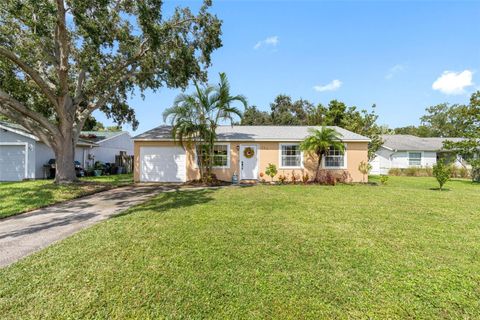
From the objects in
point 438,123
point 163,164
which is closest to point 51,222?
point 163,164

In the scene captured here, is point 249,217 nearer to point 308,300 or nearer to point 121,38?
point 308,300

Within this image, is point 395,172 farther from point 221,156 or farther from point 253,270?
point 253,270

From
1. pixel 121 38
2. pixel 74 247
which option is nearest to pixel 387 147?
pixel 121 38

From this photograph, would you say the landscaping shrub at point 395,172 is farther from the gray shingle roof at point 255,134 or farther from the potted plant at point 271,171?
the potted plant at point 271,171

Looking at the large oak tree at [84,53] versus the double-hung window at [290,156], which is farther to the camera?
the double-hung window at [290,156]

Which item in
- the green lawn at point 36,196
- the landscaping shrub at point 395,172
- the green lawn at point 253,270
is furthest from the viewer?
the landscaping shrub at point 395,172

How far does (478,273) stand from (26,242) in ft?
25.4

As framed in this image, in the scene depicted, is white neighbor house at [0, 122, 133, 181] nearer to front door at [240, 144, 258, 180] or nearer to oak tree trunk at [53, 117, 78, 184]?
oak tree trunk at [53, 117, 78, 184]

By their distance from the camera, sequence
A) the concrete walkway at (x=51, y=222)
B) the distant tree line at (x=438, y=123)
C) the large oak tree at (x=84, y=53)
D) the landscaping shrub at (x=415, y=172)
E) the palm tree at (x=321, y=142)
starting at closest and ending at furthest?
the concrete walkway at (x=51, y=222) → the large oak tree at (x=84, y=53) → the palm tree at (x=321, y=142) → the landscaping shrub at (x=415, y=172) → the distant tree line at (x=438, y=123)

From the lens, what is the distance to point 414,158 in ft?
76.6

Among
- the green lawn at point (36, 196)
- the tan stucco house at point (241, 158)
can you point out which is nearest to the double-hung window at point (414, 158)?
the tan stucco house at point (241, 158)

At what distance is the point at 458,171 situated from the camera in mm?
20875

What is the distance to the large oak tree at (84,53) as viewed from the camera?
962 centimetres

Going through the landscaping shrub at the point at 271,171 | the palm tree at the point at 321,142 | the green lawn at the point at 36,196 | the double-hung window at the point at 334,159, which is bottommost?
the green lawn at the point at 36,196
